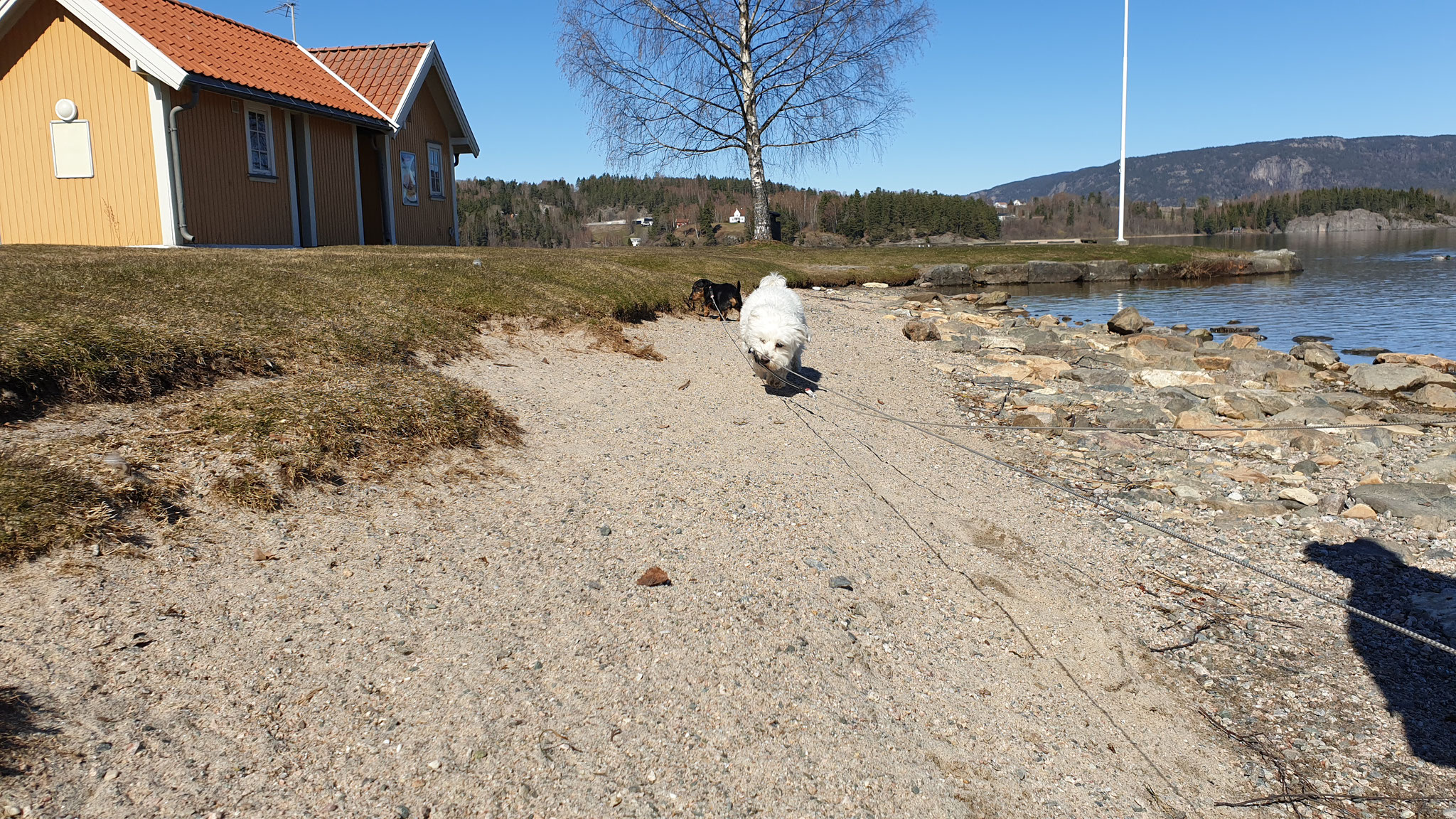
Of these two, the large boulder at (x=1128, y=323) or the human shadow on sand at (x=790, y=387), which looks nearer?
the human shadow on sand at (x=790, y=387)

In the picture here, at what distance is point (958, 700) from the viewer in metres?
3.96

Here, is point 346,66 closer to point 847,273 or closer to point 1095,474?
point 847,273

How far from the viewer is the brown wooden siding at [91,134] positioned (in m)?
15.0

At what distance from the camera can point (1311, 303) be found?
24328 mm

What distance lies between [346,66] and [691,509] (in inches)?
874

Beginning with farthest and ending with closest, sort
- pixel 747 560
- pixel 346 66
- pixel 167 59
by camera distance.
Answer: pixel 346 66, pixel 167 59, pixel 747 560

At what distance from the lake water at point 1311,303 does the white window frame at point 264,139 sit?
18363 mm

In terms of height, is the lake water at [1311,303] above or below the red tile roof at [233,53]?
below

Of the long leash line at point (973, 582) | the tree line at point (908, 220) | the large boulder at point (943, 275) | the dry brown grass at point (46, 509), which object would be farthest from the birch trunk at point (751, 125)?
the tree line at point (908, 220)

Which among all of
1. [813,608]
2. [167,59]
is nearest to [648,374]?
[813,608]

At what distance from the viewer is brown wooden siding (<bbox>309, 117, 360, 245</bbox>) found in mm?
18719

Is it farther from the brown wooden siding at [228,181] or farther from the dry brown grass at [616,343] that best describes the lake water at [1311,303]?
the brown wooden siding at [228,181]

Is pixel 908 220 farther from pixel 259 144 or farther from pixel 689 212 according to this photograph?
pixel 259 144

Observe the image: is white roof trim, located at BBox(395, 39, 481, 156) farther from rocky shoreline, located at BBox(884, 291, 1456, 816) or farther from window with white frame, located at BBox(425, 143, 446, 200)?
rocky shoreline, located at BBox(884, 291, 1456, 816)
